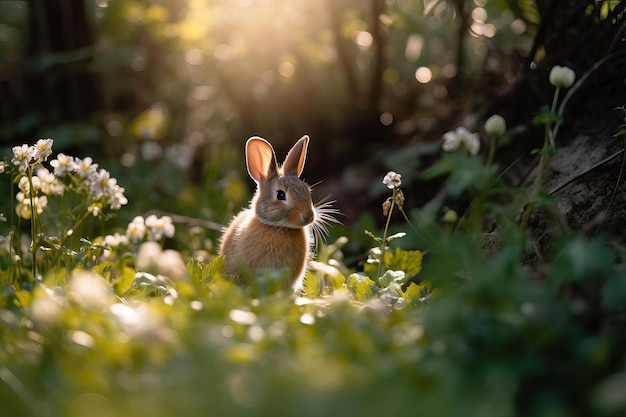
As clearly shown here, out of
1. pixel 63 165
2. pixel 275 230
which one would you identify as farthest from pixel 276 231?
pixel 63 165

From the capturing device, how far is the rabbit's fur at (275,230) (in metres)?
3.71

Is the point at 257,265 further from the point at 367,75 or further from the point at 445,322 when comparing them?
the point at 367,75

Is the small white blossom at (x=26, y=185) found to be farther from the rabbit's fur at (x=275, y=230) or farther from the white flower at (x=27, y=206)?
the rabbit's fur at (x=275, y=230)

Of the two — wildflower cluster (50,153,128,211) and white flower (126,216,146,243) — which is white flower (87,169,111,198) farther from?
white flower (126,216,146,243)

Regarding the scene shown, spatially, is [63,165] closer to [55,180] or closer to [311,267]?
[55,180]

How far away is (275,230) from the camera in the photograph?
12.5 ft

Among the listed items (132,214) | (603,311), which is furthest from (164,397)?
(132,214)

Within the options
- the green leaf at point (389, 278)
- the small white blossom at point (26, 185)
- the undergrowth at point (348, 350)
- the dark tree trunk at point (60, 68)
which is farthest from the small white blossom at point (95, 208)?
the dark tree trunk at point (60, 68)

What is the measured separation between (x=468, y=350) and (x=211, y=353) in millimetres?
733

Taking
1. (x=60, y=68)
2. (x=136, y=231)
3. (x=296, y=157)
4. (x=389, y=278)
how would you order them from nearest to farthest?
(x=389, y=278), (x=136, y=231), (x=296, y=157), (x=60, y=68)

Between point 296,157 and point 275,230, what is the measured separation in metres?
0.49

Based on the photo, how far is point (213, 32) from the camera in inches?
256

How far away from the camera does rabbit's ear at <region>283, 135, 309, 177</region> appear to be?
399 cm

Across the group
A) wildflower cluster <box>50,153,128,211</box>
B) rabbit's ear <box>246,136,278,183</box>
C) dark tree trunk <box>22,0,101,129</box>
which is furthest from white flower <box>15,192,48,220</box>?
dark tree trunk <box>22,0,101,129</box>
